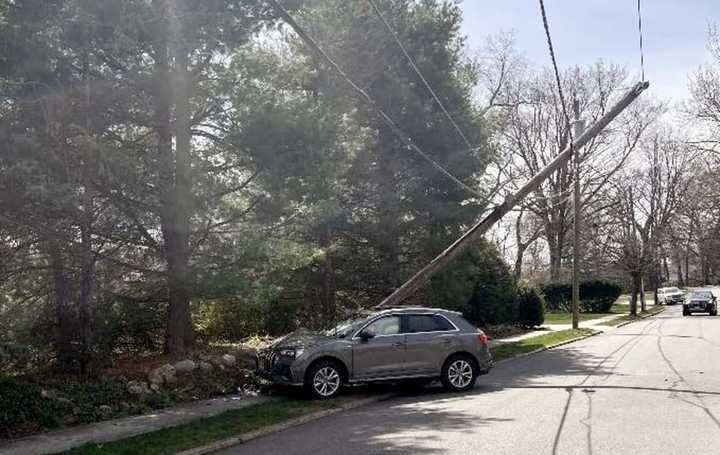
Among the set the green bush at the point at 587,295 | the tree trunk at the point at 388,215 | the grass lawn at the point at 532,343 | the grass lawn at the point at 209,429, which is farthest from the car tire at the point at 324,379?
the green bush at the point at 587,295

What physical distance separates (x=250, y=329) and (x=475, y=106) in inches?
491

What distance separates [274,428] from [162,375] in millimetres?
3360

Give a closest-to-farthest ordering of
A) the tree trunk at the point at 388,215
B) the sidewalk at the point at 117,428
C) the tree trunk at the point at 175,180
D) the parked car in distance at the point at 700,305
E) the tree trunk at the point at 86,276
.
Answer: the sidewalk at the point at 117,428 → the tree trunk at the point at 86,276 → the tree trunk at the point at 175,180 → the tree trunk at the point at 388,215 → the parked car in distance at the point at 700,305

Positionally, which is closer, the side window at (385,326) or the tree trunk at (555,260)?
the side window at (385,326)

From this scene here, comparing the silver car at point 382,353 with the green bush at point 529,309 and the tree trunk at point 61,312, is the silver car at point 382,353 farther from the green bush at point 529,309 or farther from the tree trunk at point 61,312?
the green bush at point 529,309

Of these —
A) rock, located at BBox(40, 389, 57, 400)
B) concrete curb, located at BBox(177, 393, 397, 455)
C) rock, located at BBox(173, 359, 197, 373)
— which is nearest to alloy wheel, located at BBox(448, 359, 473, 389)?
concrete curb, located at BBox(177, 393, 397, 455)

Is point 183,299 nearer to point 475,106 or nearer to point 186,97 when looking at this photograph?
point 186,97

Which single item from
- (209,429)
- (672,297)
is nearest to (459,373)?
(209,429)

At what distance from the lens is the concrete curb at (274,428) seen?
28.1 ft

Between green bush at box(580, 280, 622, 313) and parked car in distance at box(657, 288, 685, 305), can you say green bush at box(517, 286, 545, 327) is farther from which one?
parked car in distance at box(657, 288, 685, 305)

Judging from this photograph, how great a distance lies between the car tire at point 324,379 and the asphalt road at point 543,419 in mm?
698

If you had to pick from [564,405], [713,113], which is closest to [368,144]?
[564,405]


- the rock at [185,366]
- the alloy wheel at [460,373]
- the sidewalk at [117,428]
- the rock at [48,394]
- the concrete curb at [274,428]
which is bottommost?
the concrete curb at [274,428]

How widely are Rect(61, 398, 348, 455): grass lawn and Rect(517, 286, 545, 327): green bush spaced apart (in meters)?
21.7
